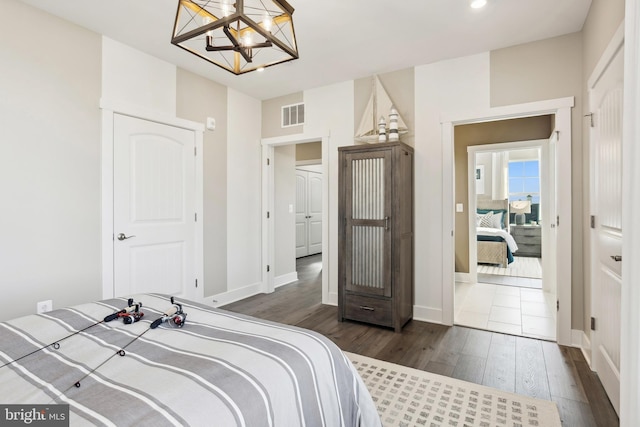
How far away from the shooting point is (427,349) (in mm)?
2738

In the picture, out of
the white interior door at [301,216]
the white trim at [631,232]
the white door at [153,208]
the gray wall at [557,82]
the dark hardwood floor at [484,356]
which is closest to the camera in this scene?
the white trim at [631,232]

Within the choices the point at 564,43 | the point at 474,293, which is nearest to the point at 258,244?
the point at 474,293

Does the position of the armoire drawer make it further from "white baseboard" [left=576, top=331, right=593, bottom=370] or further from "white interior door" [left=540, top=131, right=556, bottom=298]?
"white interior door" [left=540, top=131, right=556, bottom=298]

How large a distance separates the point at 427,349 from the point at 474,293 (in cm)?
212

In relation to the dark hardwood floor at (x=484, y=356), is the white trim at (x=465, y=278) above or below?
above

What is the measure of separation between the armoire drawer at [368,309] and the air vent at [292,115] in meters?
2.26

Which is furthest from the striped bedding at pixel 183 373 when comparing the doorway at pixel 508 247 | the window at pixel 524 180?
the window at pixel 524 180

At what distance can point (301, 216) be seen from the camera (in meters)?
7.78

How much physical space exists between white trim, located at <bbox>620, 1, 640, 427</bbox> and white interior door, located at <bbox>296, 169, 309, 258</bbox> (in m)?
6.50

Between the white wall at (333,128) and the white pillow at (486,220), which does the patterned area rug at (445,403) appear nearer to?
the white wall at (333,128)

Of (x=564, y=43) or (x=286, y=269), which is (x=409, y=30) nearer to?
(x=564, y=43)

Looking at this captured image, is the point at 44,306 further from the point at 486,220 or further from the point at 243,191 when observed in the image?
the point at 486,220

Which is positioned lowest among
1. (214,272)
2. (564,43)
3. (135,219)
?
(214,272)

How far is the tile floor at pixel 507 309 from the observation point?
321cm
